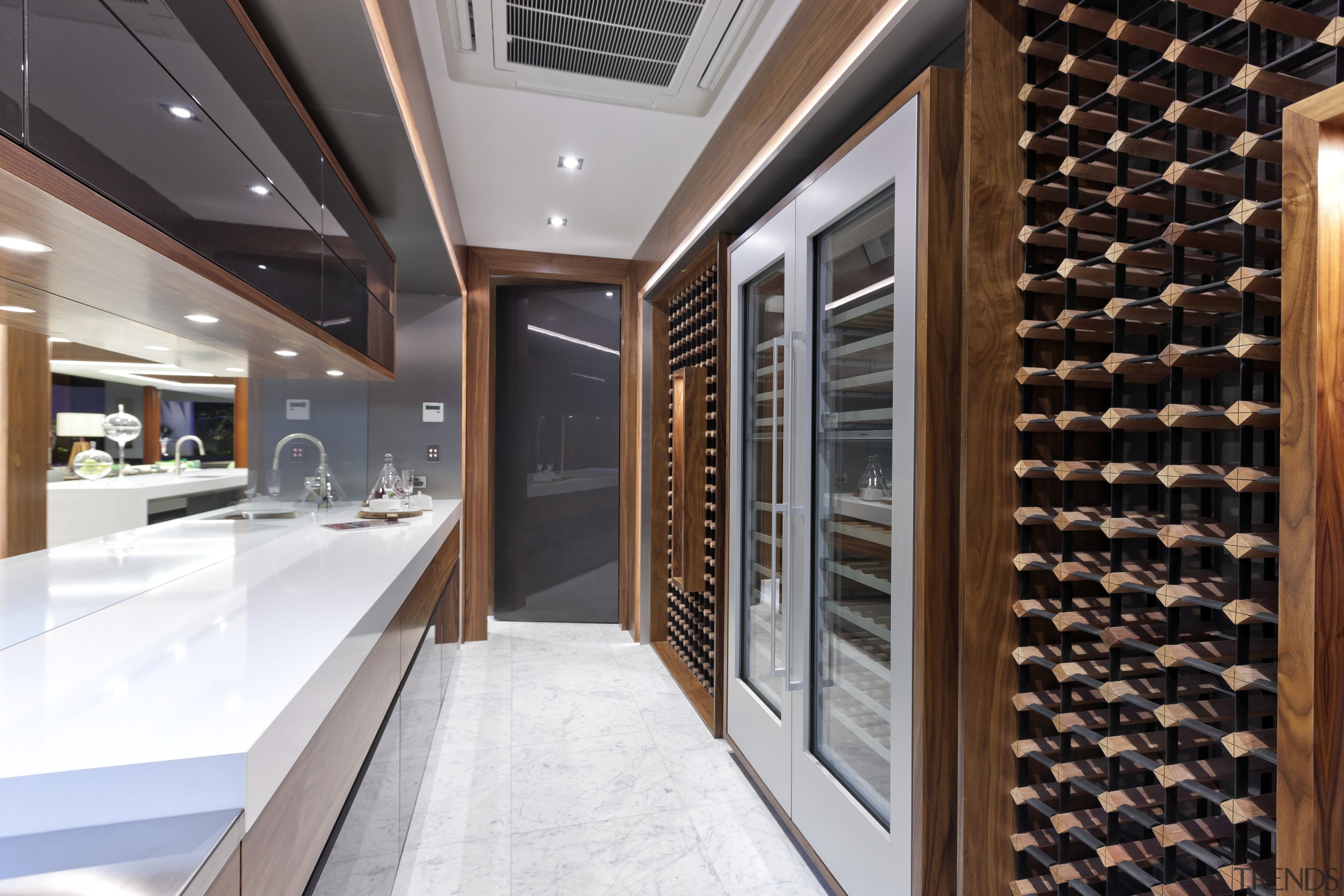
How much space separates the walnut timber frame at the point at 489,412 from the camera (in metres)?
4.21

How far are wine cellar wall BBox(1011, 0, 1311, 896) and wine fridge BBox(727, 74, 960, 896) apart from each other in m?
0.19

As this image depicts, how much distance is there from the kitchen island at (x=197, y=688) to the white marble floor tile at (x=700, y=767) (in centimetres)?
116

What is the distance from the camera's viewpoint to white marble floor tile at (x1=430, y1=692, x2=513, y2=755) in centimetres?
278

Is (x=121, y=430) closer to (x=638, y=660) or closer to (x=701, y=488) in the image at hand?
(x=701, y=488)

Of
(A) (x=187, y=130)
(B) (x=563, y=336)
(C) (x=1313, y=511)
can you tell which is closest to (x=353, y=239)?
(A) (x=187, y=130)

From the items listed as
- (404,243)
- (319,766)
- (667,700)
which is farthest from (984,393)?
(404,243)

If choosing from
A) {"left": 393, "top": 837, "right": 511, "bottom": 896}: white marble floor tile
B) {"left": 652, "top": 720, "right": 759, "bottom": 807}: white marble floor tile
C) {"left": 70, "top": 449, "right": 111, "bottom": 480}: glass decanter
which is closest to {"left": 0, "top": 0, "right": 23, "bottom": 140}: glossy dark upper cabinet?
{"left": 70, "top": 449, "right": 111, "bottom": 480}: glass decanter

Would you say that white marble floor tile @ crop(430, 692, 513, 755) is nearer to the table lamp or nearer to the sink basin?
the sink basin

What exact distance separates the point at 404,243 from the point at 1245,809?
343 cm

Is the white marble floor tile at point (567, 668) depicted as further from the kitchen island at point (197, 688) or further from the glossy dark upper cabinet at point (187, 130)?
the glossy dark upper cabinet at point (187, 130)

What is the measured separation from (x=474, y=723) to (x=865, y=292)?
98.7 inches

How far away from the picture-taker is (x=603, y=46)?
200 cm

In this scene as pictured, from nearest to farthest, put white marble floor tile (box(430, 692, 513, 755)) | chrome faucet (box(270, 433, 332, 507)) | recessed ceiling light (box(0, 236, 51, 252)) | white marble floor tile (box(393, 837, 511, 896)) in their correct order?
recessed ceiling light (box(0, 236, 51, 252)), white marble floor tile (box(393, 837, 511, 896)), white marble floor tile (box(430, 692, 513, 755)), chrome faucet (box(270, 433, 332, 507))

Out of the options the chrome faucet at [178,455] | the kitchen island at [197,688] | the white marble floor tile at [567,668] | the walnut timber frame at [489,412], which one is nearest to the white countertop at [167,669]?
the kitchen island at [197,688]
